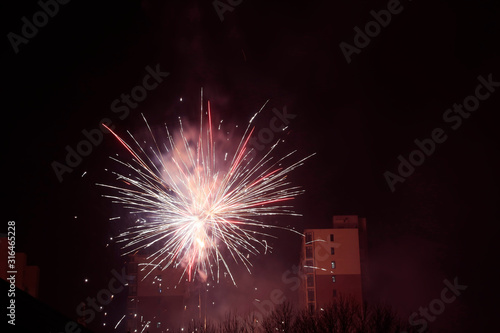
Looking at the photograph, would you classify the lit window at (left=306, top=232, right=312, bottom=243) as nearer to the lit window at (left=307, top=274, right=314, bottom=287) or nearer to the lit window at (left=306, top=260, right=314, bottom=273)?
the lit window at (left=306, top=260, right=314, bottom=273)

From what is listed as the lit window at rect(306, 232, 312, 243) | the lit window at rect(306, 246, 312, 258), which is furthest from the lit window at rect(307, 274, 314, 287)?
the lit window at rect(306, 232, 312, 243)

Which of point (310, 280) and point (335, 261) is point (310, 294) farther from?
point (335, 261)

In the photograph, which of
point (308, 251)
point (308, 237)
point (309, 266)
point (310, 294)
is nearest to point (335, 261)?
point (309, 266)

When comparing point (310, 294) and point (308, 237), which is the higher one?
point (308, 237)

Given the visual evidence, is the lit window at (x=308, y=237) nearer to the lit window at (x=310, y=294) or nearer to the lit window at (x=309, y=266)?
the lit window at (x=309, y=266)

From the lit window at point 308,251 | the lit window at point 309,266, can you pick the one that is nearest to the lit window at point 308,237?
the lit window at point 308,251

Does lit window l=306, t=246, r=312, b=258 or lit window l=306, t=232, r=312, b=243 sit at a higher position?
lit window l=306, t=232, r=312, b=243

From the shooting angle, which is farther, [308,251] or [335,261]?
[308,251]

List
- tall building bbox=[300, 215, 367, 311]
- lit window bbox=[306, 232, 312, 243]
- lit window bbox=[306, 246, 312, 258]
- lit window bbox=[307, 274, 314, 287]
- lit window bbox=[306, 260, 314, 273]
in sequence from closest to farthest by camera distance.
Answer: tall building bbox=[300, 215, 367, 311] < lit window bbox=[307, 274, 314, 287] < lit window bbox=[306, 260, 314, 273] < lit window bbox=[306, 232, 312, 243] < lit window bbox=[306, 246, 312, 258]

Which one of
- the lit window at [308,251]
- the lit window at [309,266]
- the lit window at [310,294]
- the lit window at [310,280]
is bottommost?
the lit window at [310,294]

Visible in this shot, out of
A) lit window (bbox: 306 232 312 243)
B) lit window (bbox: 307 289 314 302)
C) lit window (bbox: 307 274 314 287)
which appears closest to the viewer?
lit window (bbox: 307 289 314 302)
